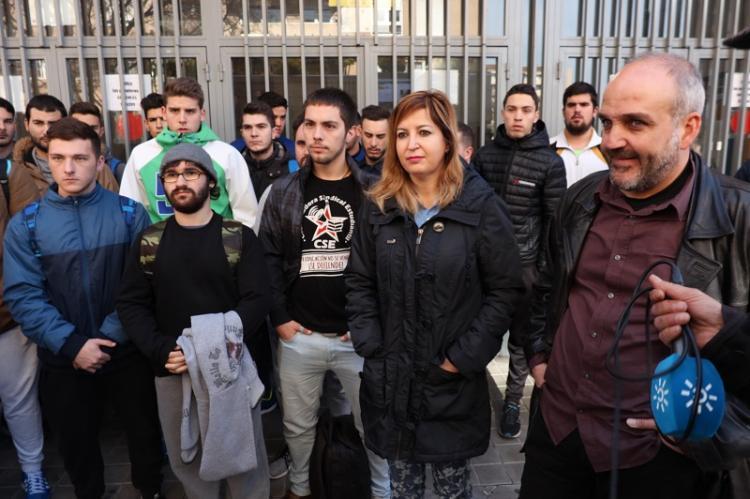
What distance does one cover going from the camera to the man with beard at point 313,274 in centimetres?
296

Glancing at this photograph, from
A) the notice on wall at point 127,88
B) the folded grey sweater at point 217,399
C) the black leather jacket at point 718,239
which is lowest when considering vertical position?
the folded grey sweater at point 217,399

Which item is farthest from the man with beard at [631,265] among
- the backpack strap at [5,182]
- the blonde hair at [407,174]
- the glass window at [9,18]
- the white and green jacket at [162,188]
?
the glass window at [9,18]

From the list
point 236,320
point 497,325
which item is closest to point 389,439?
point 497,325

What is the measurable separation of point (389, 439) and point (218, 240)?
4.20 feet

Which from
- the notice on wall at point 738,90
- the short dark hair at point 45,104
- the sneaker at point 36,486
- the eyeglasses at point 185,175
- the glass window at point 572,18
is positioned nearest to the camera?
the eyeglasses at point 185,175

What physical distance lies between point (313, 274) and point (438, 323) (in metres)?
0.93

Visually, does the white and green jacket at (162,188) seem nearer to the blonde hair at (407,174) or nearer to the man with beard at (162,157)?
the man with beard at (162,157)

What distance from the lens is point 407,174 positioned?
245 cm

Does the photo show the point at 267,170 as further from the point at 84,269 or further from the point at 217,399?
the point at 217,399

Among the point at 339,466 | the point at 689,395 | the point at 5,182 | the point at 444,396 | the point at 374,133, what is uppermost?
the point at 374,133

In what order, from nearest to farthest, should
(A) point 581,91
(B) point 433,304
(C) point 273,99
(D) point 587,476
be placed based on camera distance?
(D) point 587,476
(B) point 433,304
(A) point 581,91
(C) point 273,99

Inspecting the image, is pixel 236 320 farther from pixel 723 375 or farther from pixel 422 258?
pixel 723 375

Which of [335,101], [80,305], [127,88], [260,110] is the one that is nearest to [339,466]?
[80,305]

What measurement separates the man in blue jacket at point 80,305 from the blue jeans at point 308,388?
750mm
